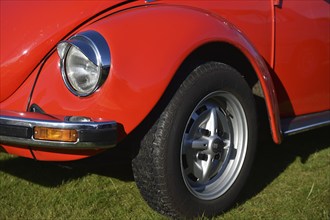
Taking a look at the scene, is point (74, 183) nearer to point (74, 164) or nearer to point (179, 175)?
point (74, 164)

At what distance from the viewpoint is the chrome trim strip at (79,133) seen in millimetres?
2221

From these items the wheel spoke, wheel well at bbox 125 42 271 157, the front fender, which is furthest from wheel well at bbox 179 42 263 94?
the wheel spoke

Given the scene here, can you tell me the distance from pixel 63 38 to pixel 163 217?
1034mm

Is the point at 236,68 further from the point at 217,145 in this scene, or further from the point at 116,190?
the point at 116,190

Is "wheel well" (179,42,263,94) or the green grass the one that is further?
the green grass

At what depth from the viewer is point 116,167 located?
11.6ft

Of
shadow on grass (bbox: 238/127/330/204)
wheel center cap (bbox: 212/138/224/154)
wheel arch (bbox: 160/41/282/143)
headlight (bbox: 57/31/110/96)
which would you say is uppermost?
headlight (bbox: 57/31/110/96)

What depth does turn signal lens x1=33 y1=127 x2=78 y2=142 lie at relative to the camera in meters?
2.23

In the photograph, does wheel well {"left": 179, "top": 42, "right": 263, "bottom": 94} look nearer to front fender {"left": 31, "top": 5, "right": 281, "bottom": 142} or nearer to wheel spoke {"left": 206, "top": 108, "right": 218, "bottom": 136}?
front fender {"left": 31, "top": 5, "right": 281, "bottom": 142}

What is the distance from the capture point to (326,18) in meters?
3.47

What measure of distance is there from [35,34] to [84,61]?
41 cm

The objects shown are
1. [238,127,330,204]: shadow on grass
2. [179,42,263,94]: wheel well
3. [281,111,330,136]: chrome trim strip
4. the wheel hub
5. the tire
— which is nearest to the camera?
the tire

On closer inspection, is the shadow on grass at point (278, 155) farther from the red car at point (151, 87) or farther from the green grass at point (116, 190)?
the red car at point (151, 87)

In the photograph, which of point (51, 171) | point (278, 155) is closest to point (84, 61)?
point (51, 171)
